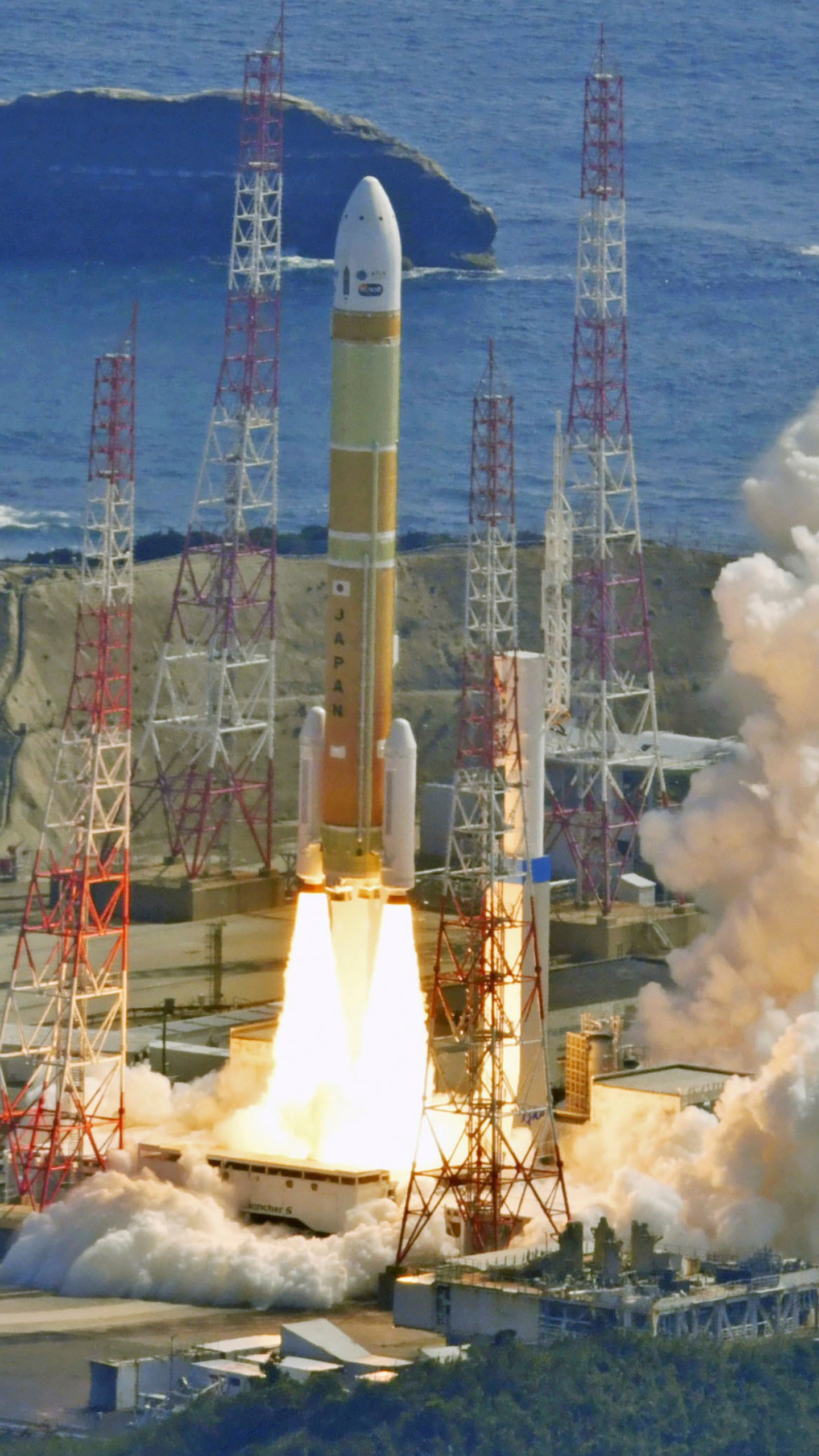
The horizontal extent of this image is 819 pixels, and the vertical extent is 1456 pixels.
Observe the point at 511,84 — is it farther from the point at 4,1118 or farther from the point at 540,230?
the point at 4,1118

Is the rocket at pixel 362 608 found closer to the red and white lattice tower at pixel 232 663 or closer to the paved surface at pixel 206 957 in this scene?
the paved surface at pixel 206 957

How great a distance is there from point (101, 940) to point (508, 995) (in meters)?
18.8

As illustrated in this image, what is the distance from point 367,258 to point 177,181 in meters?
88.4

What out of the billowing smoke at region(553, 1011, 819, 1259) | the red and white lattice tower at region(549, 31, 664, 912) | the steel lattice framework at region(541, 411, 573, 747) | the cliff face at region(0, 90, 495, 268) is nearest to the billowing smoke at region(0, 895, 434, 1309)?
the billowing smoke at region(553, 1011, 819, 1259)

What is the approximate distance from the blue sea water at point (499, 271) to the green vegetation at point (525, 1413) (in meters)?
84.5

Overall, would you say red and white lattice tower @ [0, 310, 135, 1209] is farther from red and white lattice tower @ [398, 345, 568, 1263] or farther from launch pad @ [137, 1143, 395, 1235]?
red and white lattice tower @ [398, 345, 568, 1263]

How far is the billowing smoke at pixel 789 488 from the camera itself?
71.3 metres

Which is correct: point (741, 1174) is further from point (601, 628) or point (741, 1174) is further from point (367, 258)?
point (601, 628)

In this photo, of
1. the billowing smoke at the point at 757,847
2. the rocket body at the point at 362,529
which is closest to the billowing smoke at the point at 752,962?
the billowing smoke at the point at 757,847

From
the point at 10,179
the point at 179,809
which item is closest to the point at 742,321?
the point at 10,179

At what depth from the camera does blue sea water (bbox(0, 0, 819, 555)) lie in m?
146

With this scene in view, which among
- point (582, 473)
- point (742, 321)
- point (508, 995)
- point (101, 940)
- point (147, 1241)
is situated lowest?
point (147, 1241)

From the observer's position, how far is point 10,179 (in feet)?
506

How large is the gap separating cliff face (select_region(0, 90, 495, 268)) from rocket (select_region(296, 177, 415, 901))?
80.7 metres
